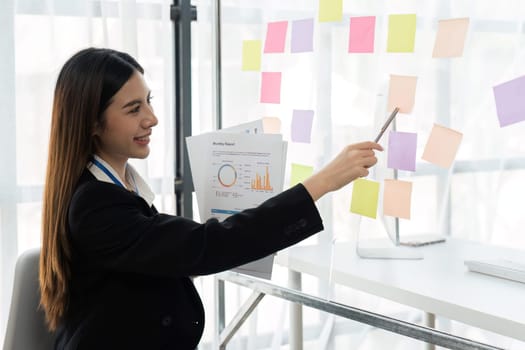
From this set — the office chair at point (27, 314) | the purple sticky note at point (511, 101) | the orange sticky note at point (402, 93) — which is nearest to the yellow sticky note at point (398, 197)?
the orange sticky note at point (402, 93)

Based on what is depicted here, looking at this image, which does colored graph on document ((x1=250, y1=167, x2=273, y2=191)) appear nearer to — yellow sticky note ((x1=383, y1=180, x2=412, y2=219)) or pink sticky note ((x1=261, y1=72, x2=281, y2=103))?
yellow sticky note ((x1=383, y1=180, x2=412, y2=219))

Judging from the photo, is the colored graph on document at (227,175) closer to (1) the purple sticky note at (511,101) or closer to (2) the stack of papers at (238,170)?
(2) the stack of papers at (238,170)

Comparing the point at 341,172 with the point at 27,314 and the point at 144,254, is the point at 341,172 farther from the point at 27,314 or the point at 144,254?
the point at 27,314

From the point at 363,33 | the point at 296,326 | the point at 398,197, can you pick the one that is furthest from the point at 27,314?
the point at 363,33

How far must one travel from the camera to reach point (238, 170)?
4.74 feet

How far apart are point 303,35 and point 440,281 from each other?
87 centimetres

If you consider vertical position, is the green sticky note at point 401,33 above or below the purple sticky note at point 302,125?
above


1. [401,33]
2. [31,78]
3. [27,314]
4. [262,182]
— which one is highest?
[401,33]

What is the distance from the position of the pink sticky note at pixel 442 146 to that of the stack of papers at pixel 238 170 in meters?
0.43

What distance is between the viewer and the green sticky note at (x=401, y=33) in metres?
1.66

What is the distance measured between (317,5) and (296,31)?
12 centimetres

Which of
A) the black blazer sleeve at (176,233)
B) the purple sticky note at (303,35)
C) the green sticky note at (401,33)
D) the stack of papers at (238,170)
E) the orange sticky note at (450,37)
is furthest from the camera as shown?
the purple sticky note at (303,35)

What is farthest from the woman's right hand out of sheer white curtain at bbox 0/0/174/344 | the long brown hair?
sheer white curtain at bbox 0/0/174/344

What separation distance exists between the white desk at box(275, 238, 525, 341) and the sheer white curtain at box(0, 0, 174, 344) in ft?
2.69
